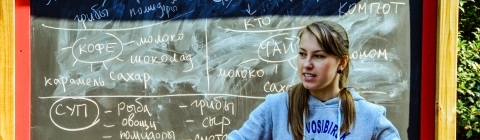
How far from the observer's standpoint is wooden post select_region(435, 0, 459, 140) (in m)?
4.21

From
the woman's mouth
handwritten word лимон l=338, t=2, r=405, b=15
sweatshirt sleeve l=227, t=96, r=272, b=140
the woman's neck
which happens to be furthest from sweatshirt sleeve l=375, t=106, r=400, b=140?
handwritten word лимон l=338, t=2, r=405, b=15

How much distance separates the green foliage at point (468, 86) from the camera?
17.7ft

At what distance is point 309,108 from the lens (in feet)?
11.6

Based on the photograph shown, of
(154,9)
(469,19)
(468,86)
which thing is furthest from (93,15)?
(469,19)

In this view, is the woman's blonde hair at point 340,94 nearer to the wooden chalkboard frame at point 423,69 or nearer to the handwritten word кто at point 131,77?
the wooden chalkboard frame at point 423,69

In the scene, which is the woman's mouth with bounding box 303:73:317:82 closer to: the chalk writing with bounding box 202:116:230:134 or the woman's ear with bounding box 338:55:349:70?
the woman's ear with bounding box 338:55:349:70

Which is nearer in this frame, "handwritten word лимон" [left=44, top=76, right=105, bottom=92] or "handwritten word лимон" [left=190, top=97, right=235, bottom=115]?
"handwritten word лимон" [left=190, top=97, right=235, bottom=115]

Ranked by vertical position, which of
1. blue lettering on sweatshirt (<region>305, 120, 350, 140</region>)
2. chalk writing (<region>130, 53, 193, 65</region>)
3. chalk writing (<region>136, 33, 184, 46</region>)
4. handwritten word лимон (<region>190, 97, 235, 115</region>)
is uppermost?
chalk writing (<region>136, 33, 184, 46</region>)

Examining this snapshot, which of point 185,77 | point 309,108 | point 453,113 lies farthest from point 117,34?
point 453,113

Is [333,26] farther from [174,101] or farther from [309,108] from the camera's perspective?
[174,101]

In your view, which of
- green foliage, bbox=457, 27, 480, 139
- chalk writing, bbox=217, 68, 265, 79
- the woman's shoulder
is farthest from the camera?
green foliage, bbox=457, 27, 480, 139

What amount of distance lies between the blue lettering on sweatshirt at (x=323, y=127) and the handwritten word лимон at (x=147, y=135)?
1279 millimetres

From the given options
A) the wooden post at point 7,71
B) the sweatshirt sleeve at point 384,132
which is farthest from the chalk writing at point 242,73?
the wooden post at point 7,71

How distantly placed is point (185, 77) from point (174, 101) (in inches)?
6.2
